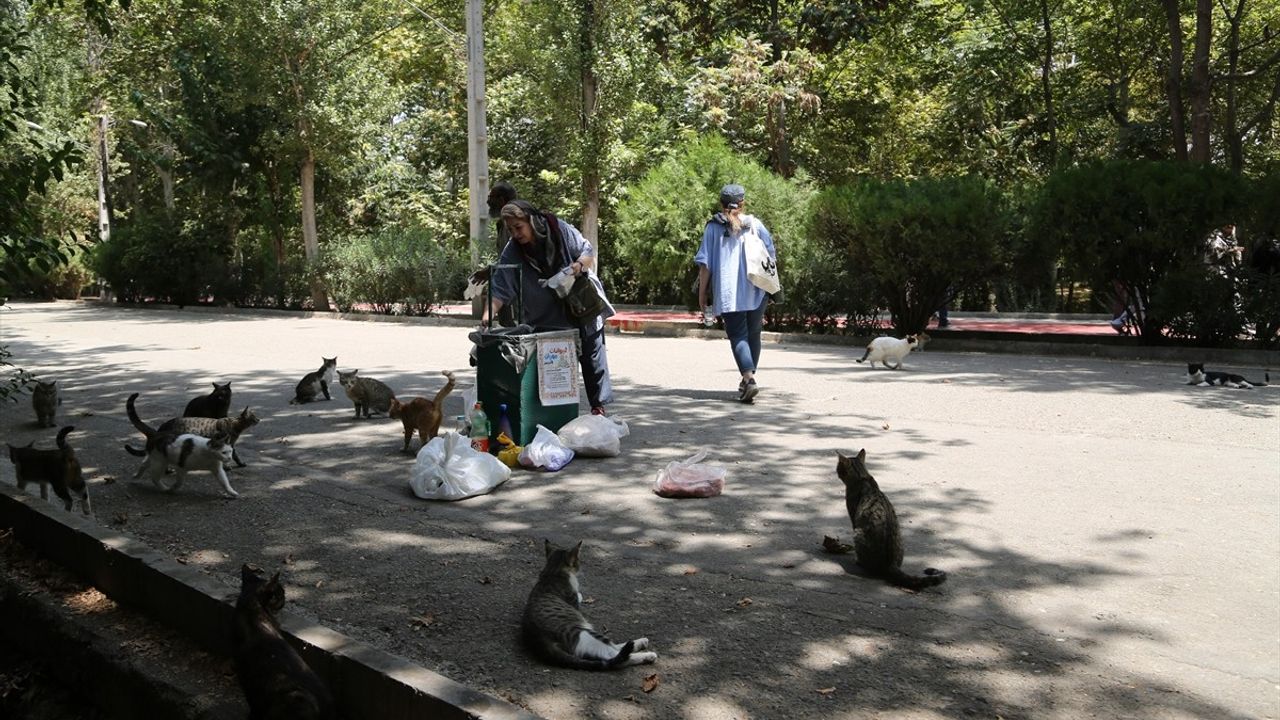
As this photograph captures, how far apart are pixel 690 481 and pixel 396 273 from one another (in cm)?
2188

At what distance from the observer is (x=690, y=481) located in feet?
22.3

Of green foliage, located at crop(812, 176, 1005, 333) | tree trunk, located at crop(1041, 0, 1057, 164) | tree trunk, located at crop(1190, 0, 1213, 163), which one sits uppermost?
tree trunk, located at crop(1041, 0, 1057, 164)

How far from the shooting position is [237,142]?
3153 centimetres

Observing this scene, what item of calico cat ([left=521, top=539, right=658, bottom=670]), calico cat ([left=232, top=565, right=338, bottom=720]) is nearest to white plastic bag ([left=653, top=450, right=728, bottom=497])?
calico cat ([left=521, top=539, right=658, bottom=670])

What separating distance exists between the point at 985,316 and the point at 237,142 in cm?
2134

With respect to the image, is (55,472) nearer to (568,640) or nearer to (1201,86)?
(568,640)

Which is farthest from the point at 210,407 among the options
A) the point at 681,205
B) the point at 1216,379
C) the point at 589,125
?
the point at 589,125

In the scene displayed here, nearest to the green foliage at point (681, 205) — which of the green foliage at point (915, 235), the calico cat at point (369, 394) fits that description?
the green foliage at point (915, 235)

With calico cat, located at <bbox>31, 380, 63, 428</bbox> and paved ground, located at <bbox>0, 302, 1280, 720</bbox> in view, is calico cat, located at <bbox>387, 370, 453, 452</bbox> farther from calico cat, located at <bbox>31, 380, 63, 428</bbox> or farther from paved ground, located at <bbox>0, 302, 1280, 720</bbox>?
calico cat, located at <bbox>31, 380, 63, 428</bbox>

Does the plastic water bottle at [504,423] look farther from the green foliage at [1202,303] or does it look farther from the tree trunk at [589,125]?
the tree trunk at [589,125]

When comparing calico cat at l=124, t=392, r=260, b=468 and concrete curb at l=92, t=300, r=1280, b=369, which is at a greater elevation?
concrete curb at l=92, t=300, r=1280, b=369

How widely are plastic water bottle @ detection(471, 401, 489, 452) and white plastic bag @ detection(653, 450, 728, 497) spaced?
1472mm

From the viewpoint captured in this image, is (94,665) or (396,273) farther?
(396,273)

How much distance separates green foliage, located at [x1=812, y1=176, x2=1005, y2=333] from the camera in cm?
1659
